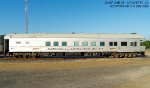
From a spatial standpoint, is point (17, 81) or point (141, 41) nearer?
point (17, 81)

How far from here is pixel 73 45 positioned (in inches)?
1753

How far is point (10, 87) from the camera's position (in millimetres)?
17531

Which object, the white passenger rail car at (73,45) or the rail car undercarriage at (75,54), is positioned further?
the rail car undercarriage at (75,54)

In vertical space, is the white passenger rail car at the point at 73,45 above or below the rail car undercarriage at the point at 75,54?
above

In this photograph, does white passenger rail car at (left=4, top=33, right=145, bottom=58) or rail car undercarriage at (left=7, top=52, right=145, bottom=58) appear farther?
rail car undercarriage at (left=7, top=52, right=145, bottom=58)

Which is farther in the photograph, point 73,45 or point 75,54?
point 75,54

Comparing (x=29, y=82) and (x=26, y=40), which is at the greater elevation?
(x=26, y=40)

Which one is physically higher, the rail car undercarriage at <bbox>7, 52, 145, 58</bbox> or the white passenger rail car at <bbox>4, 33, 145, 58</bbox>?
the white passenger rail car at <bbox>4, 33, 145, 58</bbox>

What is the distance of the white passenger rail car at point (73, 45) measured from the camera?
43.8 metres

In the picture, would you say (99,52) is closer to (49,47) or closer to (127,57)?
(127,57)

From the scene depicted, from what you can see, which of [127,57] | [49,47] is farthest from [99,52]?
[49,47]

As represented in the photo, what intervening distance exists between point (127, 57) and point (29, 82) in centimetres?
2926

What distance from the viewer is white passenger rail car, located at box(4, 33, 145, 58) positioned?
144 feet

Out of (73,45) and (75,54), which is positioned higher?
(73,45)
